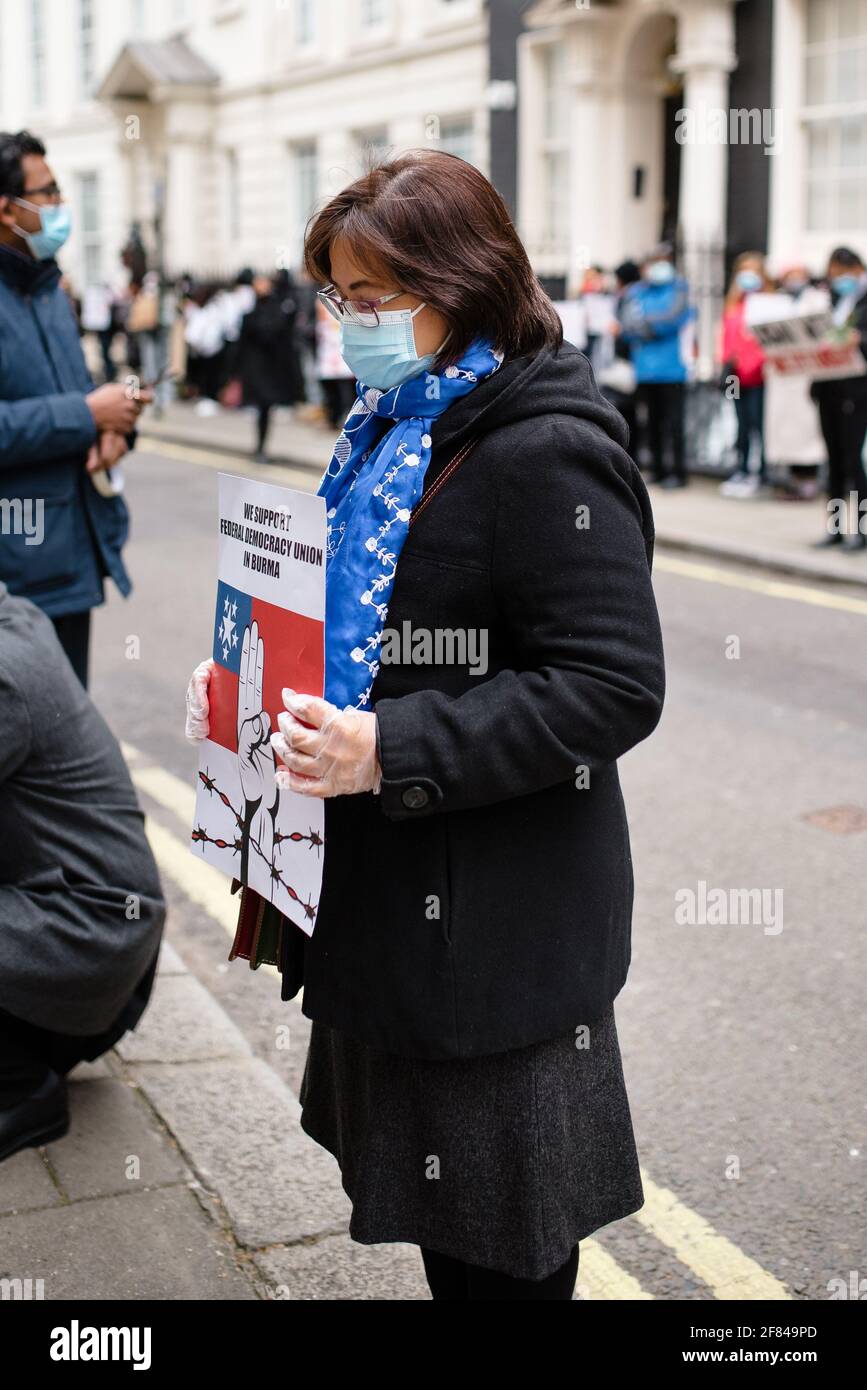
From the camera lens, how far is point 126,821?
3.30 metres

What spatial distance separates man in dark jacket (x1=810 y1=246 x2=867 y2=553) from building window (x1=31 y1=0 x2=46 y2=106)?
2446 centimetres

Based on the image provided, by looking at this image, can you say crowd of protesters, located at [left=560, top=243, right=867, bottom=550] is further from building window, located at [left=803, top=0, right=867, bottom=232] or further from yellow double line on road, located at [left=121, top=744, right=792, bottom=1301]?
yellow double line on road, located at [left=121, top=744, right=792, bottom=1301]

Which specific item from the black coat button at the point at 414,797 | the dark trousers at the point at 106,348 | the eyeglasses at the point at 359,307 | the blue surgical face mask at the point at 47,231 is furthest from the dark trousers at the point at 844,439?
the dark trousers at the point at 106,348

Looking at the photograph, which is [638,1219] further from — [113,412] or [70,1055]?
[113,412]

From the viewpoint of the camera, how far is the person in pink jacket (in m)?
12.1

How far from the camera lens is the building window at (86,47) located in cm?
2930

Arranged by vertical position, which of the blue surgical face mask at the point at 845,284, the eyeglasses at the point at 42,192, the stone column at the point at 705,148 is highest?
the stone column at the point at 705,148

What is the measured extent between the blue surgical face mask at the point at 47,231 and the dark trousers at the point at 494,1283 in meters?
2.91

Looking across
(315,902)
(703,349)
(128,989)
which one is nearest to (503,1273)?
(315,902)

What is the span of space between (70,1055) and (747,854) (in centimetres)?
250

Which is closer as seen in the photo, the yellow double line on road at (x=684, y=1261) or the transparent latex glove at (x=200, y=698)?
the transparent latex glove at (x=200, y=698)

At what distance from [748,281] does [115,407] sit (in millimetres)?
8973

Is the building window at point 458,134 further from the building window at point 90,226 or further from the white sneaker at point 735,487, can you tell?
the building window at point 90,226

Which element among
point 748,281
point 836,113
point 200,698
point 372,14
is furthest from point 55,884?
point 372,14
